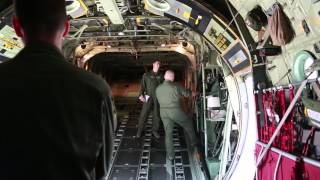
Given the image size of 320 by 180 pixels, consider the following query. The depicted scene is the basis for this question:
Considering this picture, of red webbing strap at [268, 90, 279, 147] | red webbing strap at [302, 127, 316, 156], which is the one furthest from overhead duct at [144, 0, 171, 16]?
red webbing strap at [302, 127, 316, 156]

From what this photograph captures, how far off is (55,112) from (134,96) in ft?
41.7

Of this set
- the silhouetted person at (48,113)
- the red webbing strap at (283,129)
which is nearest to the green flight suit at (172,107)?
the red webbing strap at (283,129)

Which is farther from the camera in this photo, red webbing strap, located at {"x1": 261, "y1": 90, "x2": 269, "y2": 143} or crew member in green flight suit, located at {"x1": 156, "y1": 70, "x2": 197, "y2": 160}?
crew member in green flight suit, located at {"x1": 156, "y1": 70, "x2": 197, "y2": 160}

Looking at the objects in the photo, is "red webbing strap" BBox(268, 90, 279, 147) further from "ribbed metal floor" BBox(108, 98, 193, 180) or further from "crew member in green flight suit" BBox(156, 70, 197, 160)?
"crew member in green flight suit" BBox(156, 70, 197, 160)

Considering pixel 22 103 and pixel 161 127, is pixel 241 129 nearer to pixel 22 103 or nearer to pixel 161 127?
pixel 22 103

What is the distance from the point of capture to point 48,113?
1405 millimetres

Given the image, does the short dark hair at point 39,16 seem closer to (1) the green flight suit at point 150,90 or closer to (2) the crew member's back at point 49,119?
(2) the crew member's back at point 49,119

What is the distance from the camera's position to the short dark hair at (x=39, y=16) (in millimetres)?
1537

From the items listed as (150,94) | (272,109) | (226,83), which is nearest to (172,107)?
(150,94)

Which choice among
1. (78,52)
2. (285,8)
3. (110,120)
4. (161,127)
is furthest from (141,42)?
(110,120)

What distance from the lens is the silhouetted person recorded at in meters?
1.36

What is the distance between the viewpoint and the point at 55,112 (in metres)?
1.41

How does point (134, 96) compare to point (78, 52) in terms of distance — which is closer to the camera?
point (78, 52)

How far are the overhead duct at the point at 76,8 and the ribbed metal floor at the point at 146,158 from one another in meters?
3.21
